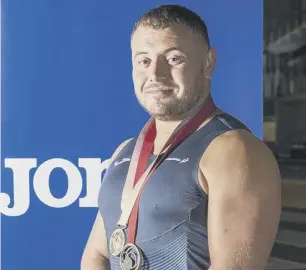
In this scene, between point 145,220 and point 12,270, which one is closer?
point 145,220

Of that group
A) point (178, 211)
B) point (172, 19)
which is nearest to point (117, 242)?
point (178, 211)

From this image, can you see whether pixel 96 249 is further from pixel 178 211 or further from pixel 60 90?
pixel 60 90

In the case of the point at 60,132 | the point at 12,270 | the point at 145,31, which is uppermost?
the point at 145,31

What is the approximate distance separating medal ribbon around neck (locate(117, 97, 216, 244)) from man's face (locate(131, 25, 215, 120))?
0.03m

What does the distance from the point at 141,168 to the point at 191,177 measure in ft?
0.51

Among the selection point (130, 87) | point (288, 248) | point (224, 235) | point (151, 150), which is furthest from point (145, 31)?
point (288, 248)

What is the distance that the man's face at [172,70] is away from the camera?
1.42m

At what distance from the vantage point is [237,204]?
51.9 inches

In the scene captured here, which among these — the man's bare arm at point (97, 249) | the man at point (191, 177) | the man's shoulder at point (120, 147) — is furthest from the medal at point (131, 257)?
the man's shoulder at point (120, 147)

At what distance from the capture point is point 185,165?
1369 millimetres

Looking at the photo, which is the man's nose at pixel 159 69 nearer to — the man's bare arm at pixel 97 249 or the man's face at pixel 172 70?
the man's face at pixel 172 70

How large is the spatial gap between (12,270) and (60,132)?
17.4 inches

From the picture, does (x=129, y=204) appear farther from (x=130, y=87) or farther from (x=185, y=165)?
(x=130, y=87)

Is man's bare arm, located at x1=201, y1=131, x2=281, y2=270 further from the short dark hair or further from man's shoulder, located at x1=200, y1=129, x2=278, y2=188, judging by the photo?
the short dark hair
